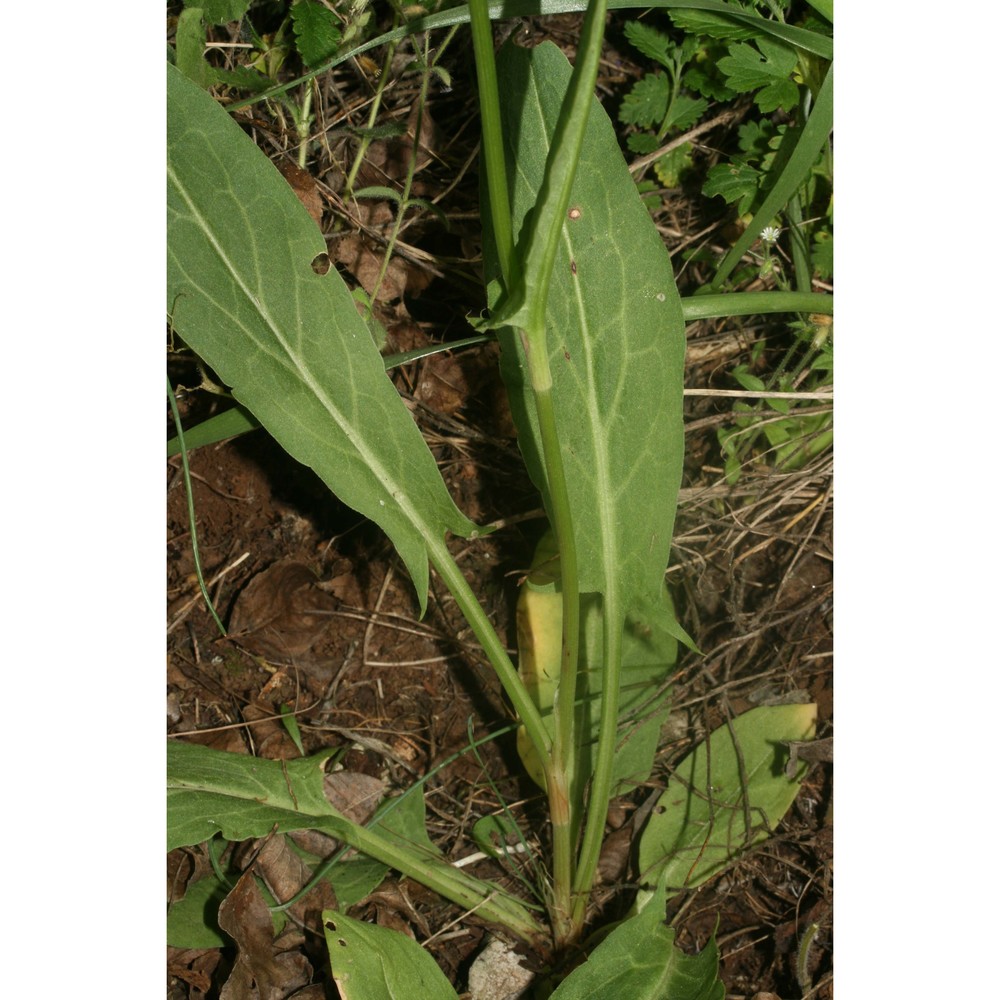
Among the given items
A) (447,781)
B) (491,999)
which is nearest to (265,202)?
(447,781)

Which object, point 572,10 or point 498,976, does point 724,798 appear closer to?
point 498,976

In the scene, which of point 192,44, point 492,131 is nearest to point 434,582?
point 492,131

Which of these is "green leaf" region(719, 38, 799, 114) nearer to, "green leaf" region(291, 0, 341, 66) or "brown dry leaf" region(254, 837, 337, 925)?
"green leaf" region(291, 0, 341, 66)

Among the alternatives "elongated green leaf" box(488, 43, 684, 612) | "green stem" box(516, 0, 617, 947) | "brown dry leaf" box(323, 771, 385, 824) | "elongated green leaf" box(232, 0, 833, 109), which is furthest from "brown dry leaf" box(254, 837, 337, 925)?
"elongated green leaf" box(232, 0, 833, 109)

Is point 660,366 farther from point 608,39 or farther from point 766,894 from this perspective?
point 766,894

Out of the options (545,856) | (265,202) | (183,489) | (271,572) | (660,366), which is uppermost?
(265,202)

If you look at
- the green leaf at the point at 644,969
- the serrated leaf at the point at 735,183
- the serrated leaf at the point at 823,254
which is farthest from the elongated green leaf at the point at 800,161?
the green leaf at the point at 644,969
